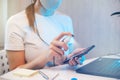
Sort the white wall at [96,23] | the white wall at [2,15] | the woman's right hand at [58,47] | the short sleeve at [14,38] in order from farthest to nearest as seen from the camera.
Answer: the white wall at [2,15] → the white wall at [96,23] → the short sleeve at [14,38] → the woman's right hand at [58,47]

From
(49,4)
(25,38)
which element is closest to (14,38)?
(25,38)

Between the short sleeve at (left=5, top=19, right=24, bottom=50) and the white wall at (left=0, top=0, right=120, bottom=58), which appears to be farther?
the white wall at (left=0, top=0, right=120, bottom=58)

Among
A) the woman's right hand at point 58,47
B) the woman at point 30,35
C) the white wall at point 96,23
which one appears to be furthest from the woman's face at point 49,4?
the white wall at point 96,23

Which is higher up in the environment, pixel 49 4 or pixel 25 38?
pixel 49 4

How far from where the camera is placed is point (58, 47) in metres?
0.82

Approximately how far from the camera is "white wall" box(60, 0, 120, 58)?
162 centimetres

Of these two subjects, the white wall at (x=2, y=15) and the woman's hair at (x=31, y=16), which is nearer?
the woman's hair at (x=31, y=16)

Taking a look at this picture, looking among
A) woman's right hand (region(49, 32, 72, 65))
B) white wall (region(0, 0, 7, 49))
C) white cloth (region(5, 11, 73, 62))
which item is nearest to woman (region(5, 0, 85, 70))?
white cloth (region(5, 11, 73, 62))

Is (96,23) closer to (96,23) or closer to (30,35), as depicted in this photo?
A: (96,23)

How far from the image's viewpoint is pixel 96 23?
1.66m

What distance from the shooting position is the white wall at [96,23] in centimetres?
162

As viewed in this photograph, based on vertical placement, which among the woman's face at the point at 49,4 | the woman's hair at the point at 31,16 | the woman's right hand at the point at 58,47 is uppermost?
the woman's face at the point at 49,4

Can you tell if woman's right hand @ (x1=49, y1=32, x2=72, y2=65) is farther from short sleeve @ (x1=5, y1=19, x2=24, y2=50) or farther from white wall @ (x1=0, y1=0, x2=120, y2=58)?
white wall @ (x1=0, y1=0, x2=120, y2=58)

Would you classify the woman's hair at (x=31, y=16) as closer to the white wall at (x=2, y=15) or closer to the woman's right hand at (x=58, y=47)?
the woman's right hand at (x=58, y=47)
